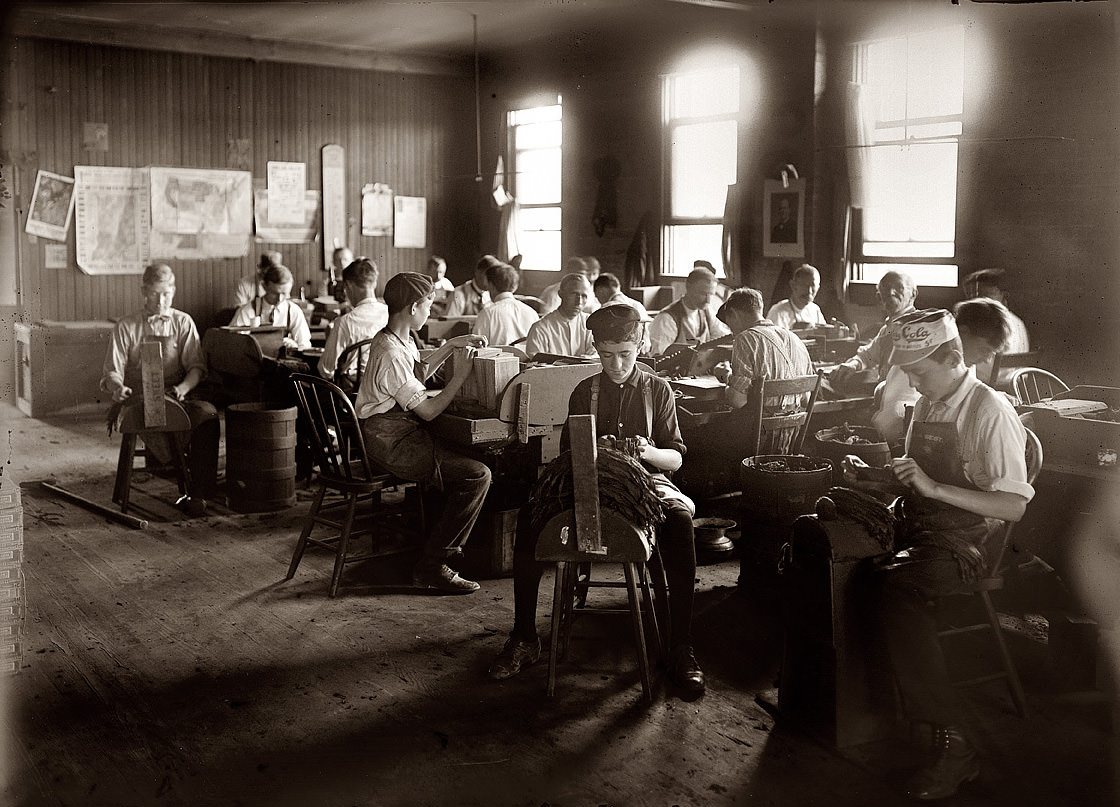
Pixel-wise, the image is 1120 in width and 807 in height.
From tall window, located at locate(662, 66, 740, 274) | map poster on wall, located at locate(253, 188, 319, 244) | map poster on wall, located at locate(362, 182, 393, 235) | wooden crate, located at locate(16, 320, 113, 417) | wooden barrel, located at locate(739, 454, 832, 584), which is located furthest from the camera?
map poster on wall, located at locate(362, 182, 393, 235)

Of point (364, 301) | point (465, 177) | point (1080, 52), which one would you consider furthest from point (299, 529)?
A: point (465, 177)

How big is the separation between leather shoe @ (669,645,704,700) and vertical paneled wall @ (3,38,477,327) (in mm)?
7825

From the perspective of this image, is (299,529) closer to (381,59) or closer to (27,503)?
(27,503)

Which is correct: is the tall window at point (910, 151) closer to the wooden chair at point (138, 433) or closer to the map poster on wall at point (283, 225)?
the wooden chair at point (138, 433)

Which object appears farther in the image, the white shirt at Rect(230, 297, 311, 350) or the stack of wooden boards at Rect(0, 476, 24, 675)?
the white shirt at Rect(230, 297, 311, 350)

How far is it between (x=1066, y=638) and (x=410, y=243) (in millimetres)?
9856

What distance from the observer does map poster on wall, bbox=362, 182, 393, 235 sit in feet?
39.2

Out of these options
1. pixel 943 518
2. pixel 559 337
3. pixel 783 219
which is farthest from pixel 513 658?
pixel 783 219

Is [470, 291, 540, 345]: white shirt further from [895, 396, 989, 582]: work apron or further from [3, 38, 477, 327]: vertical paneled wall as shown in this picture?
[3, 38, 477, 327]: vertical paneled wall

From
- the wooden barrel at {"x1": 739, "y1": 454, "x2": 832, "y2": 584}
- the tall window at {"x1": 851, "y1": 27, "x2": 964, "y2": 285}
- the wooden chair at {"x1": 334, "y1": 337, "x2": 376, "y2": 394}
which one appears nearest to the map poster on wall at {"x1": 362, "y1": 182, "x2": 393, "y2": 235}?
the tall window at {"x1": 851, "y1": 27, "x2": 964, "y2": 285}

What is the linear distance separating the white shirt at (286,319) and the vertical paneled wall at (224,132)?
8.46 feet

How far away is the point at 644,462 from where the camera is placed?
361 centimetres

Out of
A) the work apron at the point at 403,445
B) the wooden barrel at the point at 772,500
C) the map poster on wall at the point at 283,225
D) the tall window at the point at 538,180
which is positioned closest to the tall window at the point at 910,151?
the wooden barrel at the point at 772,500

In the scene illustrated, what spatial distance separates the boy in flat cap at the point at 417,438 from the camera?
4.49 metres
